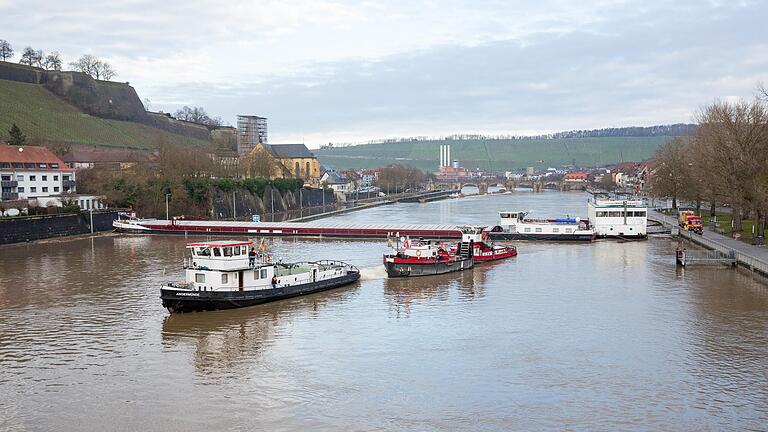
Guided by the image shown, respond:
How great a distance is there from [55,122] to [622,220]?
96766 mm

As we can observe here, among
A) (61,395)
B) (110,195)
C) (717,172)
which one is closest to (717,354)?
(61,395)

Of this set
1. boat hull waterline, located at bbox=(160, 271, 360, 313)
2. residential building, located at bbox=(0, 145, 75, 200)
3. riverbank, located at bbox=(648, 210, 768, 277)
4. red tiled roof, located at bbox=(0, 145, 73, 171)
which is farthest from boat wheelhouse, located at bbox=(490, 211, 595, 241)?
red tiled roof, located at bbox=(0, 145, 73, 171)

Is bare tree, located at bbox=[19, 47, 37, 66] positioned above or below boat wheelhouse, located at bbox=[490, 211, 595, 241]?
above

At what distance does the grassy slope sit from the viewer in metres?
110

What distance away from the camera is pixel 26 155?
7300 cm

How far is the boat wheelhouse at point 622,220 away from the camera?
Result: 6000cm

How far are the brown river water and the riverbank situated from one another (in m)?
2.00

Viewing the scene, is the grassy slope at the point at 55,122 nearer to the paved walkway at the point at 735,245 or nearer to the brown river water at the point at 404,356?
the paved walkway at the point at 735,245

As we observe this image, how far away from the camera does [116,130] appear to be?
137 metres

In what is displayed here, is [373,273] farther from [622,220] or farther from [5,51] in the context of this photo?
[5,51]

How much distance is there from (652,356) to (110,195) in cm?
6499

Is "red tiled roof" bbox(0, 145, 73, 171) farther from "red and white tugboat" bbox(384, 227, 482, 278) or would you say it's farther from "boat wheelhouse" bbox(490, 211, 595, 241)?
"red and white tugboat" bbox(384, 227, 482, 278)

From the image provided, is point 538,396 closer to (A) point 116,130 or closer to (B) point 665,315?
(B) point 665,315

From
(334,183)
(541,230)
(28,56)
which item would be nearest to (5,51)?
(28,56)
